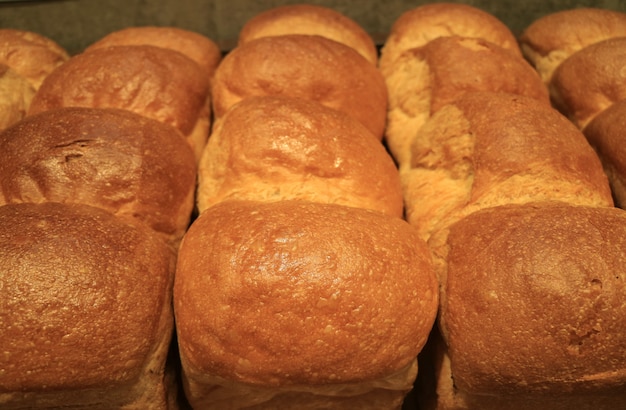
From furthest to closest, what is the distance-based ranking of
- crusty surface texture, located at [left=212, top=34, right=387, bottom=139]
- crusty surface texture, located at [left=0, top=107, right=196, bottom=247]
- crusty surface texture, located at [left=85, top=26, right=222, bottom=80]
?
1. crusty surface texture, located at [left=85, top=26, right=222, bottom=80]
2. crusty surface texture, located at [left=212, top=34, right=387, bottom=139]
3. crusty surface texture, located at [left=0, top=107, right=196, bottom=247]

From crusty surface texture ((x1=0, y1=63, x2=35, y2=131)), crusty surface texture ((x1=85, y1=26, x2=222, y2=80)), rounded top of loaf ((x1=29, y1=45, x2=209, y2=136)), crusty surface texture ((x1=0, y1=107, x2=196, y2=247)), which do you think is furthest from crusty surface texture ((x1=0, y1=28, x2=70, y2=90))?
crusty surface texture ((x1=0, y1=107, x2=196, y2=247))

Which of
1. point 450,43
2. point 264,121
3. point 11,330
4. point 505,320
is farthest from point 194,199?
point 450,43

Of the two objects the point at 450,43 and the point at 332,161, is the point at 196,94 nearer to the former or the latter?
the point at 332,161

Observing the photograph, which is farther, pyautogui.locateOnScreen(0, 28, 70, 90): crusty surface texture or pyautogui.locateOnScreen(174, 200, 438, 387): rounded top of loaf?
pyautogui.locateOnScreen(0, 28, 70, 90): crusty surface texture

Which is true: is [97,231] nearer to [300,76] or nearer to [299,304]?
[299,304]

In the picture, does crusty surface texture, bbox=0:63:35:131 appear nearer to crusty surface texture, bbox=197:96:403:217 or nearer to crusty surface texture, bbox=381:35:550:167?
crusty surface texture, bbox=197:96:403:217

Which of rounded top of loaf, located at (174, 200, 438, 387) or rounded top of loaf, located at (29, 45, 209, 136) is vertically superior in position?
rounded top of loaf, located at (29, 45, 209, 136)

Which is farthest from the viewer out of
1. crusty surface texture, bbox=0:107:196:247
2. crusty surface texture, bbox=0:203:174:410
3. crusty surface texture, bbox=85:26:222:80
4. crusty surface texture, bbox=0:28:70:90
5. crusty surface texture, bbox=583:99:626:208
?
crusty surface texture, bbox=85:26:222:80

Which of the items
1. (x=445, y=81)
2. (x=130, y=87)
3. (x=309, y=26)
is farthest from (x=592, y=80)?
(x=130, y=87)
